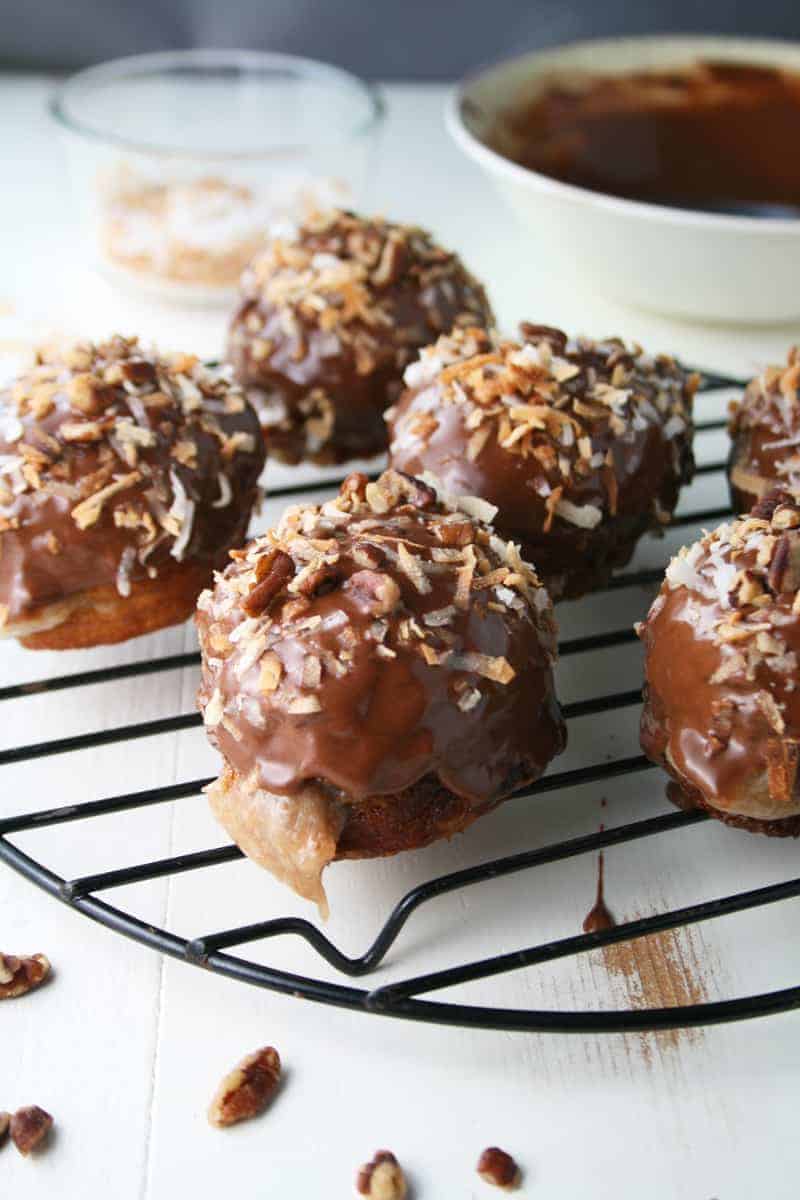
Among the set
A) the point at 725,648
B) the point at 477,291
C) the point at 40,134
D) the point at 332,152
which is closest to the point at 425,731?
the point at 725,648

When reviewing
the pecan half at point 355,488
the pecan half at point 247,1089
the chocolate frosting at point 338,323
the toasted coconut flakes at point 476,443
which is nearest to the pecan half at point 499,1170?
the pecan half at point 247,1089

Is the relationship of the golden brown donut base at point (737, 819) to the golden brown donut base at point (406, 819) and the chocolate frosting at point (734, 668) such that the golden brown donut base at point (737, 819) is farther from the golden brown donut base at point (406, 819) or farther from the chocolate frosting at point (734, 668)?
the golden brown donut base at point (406, 819)

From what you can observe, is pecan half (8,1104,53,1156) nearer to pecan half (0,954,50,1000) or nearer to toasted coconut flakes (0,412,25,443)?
pecan half (0,954,50,1000)

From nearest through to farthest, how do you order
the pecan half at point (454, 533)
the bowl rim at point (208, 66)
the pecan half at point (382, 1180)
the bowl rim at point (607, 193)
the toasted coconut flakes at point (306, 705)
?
the pecan half at point (382, 1180) < the toasted coconut flakes at point (306, 705) < the pecan half at point (454, 533) < the bowl rim at point (607, 193) < the bowl rim at point (208, 66)

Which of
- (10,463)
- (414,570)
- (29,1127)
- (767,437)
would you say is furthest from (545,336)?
(29,1127)

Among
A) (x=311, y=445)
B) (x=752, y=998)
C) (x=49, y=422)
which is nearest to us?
(x=752, y=998)

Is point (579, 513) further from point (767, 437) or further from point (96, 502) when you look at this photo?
point (96, 502)

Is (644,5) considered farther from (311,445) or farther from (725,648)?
(725,648)
